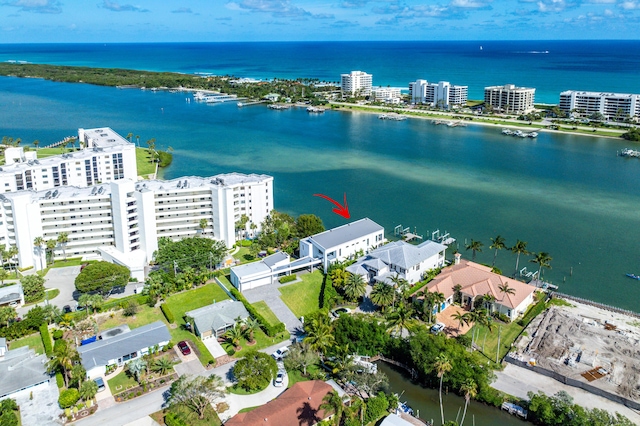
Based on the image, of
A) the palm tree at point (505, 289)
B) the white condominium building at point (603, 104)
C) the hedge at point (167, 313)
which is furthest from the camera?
the white condominium building at point (603, 104)

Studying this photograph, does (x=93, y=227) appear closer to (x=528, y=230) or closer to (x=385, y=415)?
(x=385, y=415)

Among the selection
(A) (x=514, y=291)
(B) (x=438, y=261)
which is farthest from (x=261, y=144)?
(A) (x=514, y=291)

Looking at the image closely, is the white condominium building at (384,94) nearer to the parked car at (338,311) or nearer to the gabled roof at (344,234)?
the gabled roof at (344,234)

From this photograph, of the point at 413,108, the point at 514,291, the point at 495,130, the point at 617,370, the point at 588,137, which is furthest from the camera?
the point at 413,108

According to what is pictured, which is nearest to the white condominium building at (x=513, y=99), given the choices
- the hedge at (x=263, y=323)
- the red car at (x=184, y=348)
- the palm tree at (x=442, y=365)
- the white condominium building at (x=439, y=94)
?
the white condominium building at (x=439, y=94)

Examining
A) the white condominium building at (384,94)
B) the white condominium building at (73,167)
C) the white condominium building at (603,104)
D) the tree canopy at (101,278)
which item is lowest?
the tree canopy at (101,278)

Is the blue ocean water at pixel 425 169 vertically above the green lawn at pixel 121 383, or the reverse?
the blue ocean water at pixel 425 169

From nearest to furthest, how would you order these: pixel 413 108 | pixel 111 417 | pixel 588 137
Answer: pixel 111 417 → pixel 588 137 → pixel 413 108
